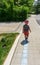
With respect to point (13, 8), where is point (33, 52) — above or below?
above

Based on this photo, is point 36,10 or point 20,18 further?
point 36,10

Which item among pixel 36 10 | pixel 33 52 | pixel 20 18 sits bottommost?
pixel 36 10

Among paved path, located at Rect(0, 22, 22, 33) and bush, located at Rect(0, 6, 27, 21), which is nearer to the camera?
paved path, located at Rect(0, 22, 22, 33)

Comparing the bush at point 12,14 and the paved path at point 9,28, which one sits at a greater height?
the paved path at point 9,28

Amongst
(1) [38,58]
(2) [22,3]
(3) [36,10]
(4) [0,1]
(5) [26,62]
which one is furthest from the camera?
(3) [36,10]

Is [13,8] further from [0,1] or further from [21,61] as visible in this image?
[21,61]

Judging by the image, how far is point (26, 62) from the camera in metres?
9.61

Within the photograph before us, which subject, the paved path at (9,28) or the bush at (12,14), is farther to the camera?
the bush at (12,14)

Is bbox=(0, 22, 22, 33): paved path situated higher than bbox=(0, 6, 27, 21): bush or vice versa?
bbox=(0, 22, 22, 33): paved path

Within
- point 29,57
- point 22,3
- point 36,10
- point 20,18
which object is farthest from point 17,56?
point 36,10

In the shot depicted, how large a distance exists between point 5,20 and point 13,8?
9.15 feet

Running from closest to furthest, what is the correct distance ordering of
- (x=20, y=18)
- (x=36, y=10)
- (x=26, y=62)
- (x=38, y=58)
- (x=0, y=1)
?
1. (x=26, y=62)
2. (x=38, y=58)
3. (x=20, y=18)
4. (x=0, y=1)
5. (x=36, y=10)

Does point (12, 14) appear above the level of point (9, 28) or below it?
below

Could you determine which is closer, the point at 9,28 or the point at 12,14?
the point at 9,28
